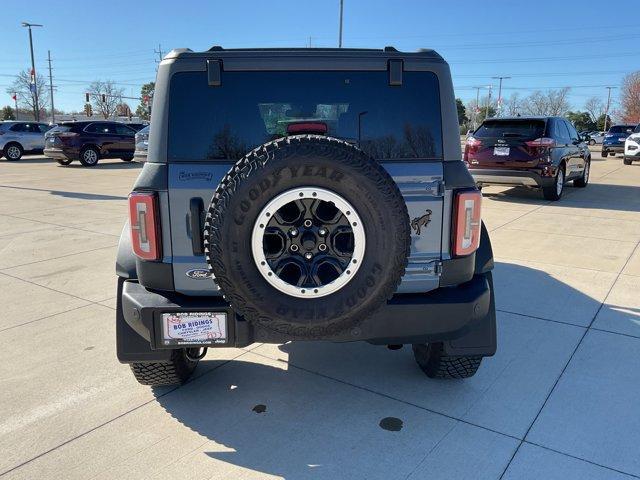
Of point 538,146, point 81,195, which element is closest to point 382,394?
point 538,146

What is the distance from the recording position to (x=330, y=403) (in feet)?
10.0

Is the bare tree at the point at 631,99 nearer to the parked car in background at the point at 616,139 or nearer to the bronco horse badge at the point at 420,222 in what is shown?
the parked car in background at the point at 616,139

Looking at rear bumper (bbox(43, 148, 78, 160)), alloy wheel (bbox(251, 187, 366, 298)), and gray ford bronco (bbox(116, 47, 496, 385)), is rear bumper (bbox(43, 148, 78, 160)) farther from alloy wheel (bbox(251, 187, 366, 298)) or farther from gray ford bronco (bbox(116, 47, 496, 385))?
alloy wheel (bbox(251, 187, 366, 298))

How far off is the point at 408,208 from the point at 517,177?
842 centimetres

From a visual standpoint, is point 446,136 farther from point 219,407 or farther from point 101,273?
point 101,273

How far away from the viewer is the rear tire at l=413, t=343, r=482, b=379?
310cm

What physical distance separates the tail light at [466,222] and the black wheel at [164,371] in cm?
173

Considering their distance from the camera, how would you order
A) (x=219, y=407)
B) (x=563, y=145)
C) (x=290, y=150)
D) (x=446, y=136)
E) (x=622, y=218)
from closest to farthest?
(x=290, y=150) < (x=446, y=136) < (x=219, y=407) < (x=622, y=218) < (x=563, y=145)

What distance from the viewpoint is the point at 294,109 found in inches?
105

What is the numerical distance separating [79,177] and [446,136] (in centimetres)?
1544

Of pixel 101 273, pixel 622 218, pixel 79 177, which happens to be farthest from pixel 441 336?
pixel 79 177

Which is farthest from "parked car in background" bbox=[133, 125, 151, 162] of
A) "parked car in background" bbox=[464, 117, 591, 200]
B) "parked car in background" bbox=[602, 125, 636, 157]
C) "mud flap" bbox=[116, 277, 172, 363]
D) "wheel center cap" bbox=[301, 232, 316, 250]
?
"parked car in background" bbox=[602, 125, 636, 157]

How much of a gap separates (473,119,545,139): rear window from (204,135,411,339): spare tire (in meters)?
8.84

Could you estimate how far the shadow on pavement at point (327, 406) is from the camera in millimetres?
2547
